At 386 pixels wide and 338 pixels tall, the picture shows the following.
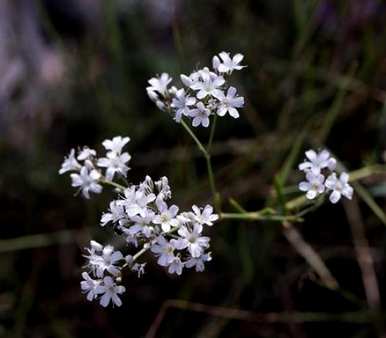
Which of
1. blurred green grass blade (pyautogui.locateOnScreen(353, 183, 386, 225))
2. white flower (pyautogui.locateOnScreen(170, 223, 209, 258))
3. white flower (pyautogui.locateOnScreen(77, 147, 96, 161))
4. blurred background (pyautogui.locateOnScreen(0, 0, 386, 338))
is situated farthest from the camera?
blurred background (pyautogui.locateOnScreen(0, 0, 386, 338))

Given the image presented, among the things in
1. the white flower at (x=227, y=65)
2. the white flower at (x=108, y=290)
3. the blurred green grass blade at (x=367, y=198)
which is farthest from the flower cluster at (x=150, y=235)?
the blurred green grass blade at (x=367, y=198)

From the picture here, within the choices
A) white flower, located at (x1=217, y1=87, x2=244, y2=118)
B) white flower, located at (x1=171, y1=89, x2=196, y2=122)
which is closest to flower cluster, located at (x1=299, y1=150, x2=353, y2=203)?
white flower, located at (x1=217, y1=87, x2=244, y2=118)

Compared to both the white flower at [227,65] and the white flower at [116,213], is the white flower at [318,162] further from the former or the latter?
the white flower at [116,213]

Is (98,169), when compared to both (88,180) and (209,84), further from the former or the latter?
(209,84)

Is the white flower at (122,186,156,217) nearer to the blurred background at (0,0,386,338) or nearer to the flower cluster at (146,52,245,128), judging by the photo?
the flower cluster at (146,52,245,128)

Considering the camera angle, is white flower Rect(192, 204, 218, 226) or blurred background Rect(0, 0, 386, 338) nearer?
white flower Rect(192, 204, 218, 226)

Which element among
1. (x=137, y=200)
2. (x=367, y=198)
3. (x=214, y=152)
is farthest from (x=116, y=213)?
(x=214, y=152)

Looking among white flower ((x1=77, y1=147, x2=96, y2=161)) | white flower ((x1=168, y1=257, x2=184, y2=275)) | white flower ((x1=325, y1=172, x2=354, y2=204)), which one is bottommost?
white flower ((x1=168, y1=257, x2=184, y2=275))
